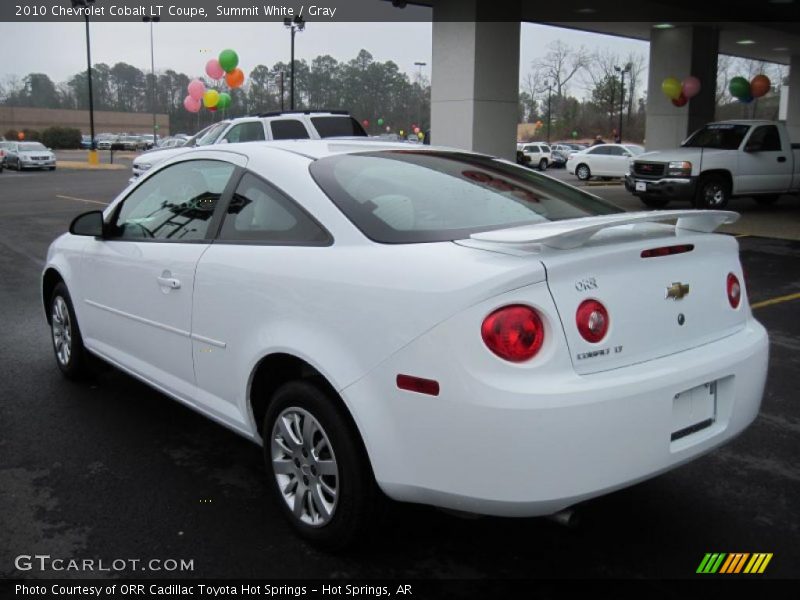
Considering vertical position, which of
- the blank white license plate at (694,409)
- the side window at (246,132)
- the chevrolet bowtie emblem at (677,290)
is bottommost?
the blank white license plate at (694,409)

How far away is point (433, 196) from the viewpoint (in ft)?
10.7

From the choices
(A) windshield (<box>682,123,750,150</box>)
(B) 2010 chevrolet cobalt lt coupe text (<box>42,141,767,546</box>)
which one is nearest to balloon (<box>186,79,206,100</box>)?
(A) windshield (<box>682,123,750,150</box>)

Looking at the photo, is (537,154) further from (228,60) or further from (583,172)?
(228,60)

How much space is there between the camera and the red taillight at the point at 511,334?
2.45 metres

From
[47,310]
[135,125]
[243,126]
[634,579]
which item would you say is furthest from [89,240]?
[135,125]

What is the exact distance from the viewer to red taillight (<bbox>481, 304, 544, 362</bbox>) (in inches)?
96.3

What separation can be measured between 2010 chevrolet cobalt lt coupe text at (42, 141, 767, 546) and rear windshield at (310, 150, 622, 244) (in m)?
0.01

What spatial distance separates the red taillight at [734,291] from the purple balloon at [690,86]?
71.2 ft

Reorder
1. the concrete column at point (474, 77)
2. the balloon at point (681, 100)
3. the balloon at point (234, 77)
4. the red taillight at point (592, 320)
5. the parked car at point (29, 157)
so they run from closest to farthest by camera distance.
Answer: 1. the red taillight at point (592, 320)
2. the concrete column at point (474, 77)
3. the balloon at point (681, 100)
4. the balloon at point (234, 77)
5. the parked car at point (29, 157)

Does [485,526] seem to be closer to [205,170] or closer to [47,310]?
[205,170]

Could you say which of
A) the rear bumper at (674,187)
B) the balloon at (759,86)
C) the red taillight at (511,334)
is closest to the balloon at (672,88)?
the balloon at (759,86)

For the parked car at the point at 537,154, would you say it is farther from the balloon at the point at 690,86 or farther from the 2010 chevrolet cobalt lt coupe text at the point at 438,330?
the 2010 chevrolet cobalt lt coupe text at the point at 438,330

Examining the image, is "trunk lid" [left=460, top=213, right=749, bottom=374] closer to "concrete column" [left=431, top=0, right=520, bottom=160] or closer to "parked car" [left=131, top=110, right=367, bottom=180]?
"parked car" [left=131, top=110, right=367, bottom=180]

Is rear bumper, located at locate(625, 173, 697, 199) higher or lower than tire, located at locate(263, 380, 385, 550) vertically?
higher
